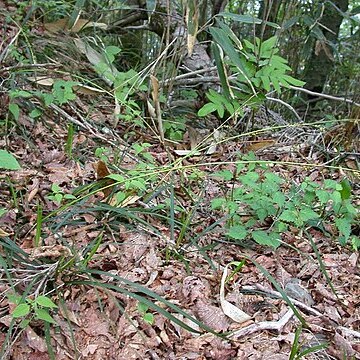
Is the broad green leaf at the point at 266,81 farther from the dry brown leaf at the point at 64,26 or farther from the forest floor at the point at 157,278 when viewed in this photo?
the dry brown leaf at the point at 64,26

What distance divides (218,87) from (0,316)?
179 centimetres

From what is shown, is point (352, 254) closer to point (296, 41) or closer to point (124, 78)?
point (124, 78)

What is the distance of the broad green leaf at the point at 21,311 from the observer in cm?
110

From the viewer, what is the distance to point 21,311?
1106 mm

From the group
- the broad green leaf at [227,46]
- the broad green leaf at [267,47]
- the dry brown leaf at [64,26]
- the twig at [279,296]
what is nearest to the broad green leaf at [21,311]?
the twig at [279,296]

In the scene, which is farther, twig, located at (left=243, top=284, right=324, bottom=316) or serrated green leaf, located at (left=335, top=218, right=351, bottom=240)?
serrated green leaf, located at (left=335, top=218, right=351, bottom=240)

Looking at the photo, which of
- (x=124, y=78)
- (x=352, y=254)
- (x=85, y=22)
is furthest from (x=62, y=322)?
(x=85, y=22)

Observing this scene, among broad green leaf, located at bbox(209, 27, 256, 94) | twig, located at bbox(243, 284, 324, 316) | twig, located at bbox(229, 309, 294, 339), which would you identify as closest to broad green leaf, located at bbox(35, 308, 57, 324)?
twig, located at bbox(229, 309, 294, 339)

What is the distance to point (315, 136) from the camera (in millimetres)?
2447

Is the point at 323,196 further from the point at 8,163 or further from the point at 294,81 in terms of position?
the point at 8,163

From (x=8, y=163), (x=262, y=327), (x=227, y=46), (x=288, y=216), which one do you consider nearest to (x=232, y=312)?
(x=262, y=327)

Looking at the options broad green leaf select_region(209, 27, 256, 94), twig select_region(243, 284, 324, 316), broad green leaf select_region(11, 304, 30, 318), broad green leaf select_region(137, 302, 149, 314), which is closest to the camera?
broad green leaf select_region(11, 304, 30, 318)

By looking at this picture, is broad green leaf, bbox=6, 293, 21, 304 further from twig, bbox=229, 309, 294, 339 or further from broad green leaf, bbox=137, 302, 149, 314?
twig, bbox=229, 309, 294, 339

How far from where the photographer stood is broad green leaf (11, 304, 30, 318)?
43.3 inches
